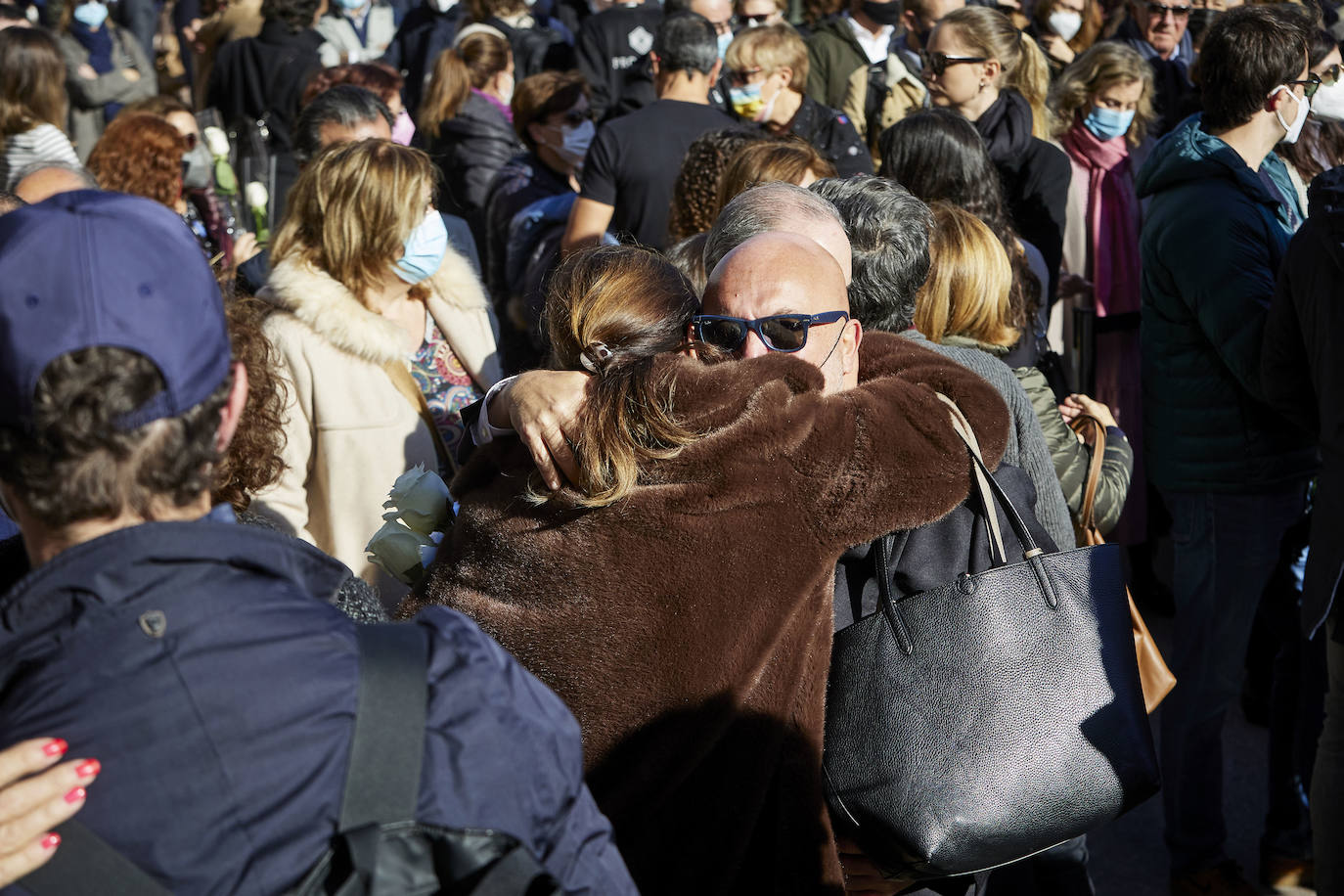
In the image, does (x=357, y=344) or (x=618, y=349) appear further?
(x=357, y=344)

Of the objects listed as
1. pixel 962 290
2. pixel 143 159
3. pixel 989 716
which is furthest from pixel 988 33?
pixel 989 716

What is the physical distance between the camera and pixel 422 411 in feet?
11.2

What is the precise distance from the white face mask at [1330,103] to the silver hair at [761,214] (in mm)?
2156

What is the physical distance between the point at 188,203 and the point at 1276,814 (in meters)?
4.85

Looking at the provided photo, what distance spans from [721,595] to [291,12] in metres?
7.14

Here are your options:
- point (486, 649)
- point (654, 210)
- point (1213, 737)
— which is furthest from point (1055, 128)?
point (486, 649)

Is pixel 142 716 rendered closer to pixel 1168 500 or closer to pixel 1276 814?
pixel 1168 500

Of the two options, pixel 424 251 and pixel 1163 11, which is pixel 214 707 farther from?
pixel 1163 11

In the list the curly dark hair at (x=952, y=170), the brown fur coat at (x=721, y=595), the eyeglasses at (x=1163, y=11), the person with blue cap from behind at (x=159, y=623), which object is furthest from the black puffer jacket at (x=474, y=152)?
the person with blue cap from behind at (x=159, y=623)

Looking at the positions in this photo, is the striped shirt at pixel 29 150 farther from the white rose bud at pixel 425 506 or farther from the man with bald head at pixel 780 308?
the man with bald head at pixel 780 308

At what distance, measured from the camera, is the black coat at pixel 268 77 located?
7660 millimetres

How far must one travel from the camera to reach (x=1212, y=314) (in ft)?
11.5

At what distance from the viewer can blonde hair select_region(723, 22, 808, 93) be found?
516 centimetres

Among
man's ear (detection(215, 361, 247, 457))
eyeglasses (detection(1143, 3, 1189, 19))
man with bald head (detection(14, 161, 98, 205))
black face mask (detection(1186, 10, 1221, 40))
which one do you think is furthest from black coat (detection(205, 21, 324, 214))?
man's ear (detection(215, 361, 247, 457))
